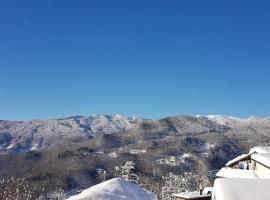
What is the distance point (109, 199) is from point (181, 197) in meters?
9.98

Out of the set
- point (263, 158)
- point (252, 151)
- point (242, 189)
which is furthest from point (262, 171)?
point (242, 189)

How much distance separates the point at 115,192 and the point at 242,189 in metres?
10.4

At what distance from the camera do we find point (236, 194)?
17703 mm

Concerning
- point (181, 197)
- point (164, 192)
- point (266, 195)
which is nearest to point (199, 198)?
point (181, 197)

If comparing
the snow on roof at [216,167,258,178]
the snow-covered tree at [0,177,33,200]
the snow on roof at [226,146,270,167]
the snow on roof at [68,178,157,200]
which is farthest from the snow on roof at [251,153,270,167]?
the snow-covered tree at [0,177,33,200]

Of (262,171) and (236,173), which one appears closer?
(262,171)

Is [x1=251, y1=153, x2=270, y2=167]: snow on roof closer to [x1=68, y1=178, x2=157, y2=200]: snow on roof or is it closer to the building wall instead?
the building wall

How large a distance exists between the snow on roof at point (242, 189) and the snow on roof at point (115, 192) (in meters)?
7.74

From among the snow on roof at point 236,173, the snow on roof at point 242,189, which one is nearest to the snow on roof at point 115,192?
the snow on roof at point 242,189

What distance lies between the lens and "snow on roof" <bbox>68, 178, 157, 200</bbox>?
25.5m

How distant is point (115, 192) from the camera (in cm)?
2706

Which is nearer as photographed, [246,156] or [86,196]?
[86,196]

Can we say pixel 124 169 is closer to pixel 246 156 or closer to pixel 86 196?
pixel 246 156

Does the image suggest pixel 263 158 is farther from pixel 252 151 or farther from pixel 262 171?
pixel 252 151
